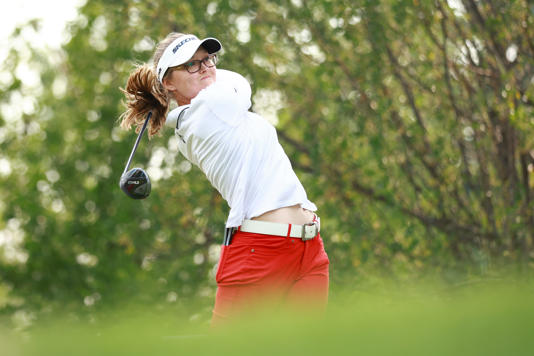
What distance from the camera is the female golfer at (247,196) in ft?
8.82

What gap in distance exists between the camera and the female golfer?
8.82 feet

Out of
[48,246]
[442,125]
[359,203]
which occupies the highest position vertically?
[442,125]

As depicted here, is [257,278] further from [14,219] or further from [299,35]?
[14,219]

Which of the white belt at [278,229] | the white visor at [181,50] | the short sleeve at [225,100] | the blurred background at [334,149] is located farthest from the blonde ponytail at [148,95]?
the blurred background at [334,149]

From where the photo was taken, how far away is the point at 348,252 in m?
6.01

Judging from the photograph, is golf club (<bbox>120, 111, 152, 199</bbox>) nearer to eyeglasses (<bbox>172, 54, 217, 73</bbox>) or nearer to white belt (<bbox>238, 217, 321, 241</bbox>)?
eyeglasses (<bbox>172, 54, 217, 73</bbox>)

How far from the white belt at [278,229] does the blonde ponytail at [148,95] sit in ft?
2.50

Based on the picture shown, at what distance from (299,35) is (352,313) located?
4.92 metres

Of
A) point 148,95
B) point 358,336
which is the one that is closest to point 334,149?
point 148,95

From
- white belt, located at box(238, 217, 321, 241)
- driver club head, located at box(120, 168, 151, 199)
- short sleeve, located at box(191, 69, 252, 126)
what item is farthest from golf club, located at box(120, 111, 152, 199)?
white belt, located at box(238, 217, 321, 241)

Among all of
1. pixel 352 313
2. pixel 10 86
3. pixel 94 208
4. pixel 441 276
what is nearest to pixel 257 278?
pixel 352 313

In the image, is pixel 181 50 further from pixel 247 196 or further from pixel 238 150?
→ pixel 247 196

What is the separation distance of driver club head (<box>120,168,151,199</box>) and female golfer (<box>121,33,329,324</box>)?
0.32m

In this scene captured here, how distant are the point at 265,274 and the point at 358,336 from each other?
5.91ft
